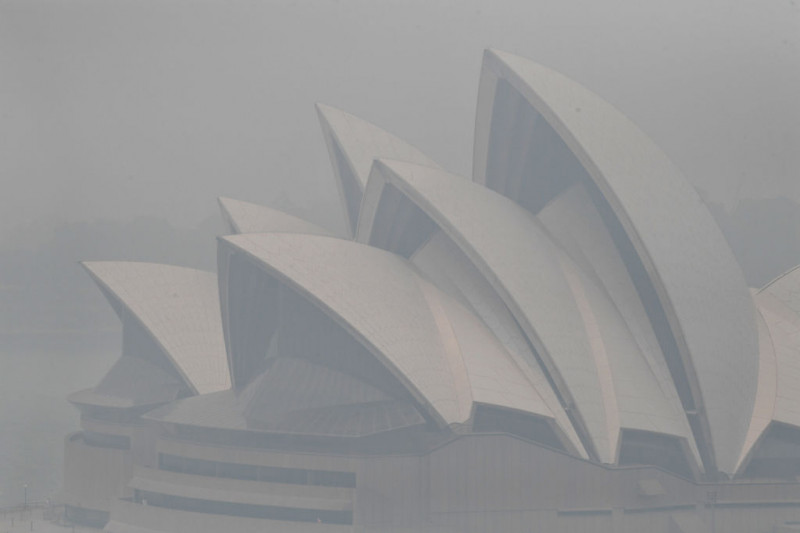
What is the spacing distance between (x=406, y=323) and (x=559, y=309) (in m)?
5.15

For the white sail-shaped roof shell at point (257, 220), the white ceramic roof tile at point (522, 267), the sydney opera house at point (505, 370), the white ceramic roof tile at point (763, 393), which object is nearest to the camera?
the sydney opera house at point (505, 370)

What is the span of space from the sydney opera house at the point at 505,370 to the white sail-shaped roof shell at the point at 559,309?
0.08m

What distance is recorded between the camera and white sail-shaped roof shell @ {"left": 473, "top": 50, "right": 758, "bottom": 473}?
36688 mm

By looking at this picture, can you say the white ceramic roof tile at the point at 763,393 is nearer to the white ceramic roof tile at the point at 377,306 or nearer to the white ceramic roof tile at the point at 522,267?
the white ceramic roof tile at the point at 522,267

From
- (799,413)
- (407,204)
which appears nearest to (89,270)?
(407,204)

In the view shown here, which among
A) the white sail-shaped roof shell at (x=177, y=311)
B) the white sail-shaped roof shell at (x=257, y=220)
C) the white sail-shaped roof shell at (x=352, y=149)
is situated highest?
the white sail-shaped roof shell at (x=352, y=149)

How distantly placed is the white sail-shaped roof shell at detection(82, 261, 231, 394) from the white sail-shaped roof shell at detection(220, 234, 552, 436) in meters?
10.3

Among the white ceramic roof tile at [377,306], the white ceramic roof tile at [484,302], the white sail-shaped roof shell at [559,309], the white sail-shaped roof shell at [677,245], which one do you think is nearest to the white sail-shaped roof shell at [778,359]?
the white sail-shaped roof shell at [677,245]

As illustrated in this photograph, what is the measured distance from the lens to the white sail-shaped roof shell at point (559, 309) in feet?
118

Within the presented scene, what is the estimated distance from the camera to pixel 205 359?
47500mm

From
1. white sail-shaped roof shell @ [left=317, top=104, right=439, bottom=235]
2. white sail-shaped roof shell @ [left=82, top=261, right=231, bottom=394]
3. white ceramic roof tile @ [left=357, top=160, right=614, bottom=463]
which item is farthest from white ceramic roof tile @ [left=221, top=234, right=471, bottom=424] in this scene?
white sail-shaped roof shell @ [left=82, top=261, right=231, bottom=394]

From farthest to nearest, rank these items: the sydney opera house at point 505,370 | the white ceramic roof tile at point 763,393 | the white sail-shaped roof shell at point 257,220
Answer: the white sail-shaped roof shell at point 257,220, the white ceramic roof tile at point 763,393, the sydney opera house at point 505,370

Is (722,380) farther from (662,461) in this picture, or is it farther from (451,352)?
(451,352)

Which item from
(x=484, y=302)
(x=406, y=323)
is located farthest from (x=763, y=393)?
(x=406, y=323)
